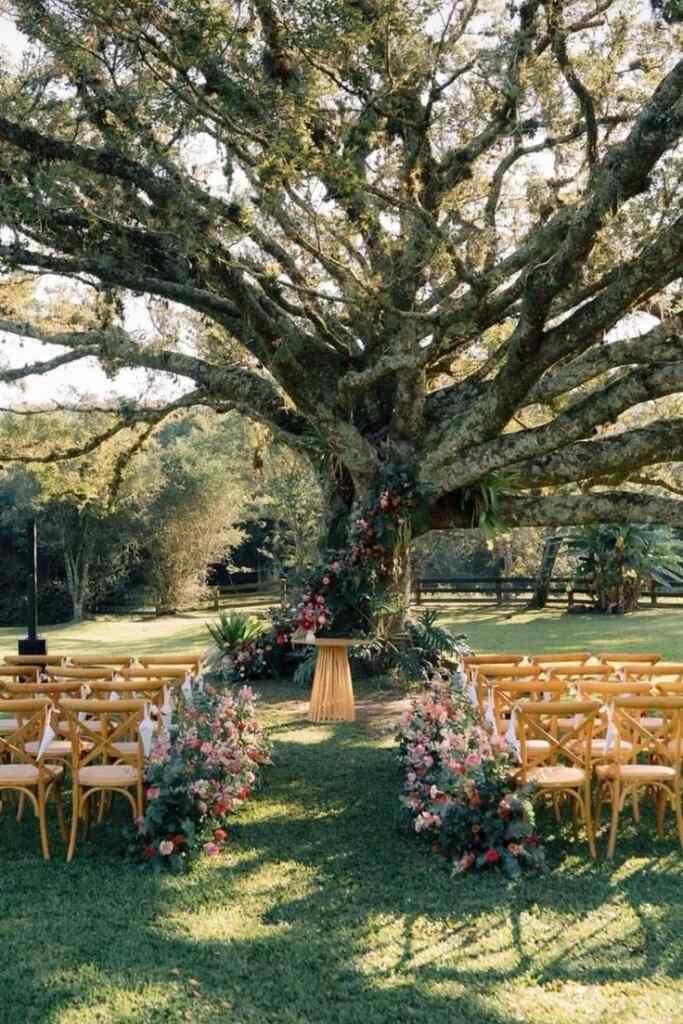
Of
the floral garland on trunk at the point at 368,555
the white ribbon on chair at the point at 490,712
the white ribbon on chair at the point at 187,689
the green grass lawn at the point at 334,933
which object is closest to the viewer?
the green grass lawn at the point at 334,933

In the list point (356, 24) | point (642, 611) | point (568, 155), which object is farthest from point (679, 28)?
point (642, 611)

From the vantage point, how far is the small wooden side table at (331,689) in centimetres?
1083

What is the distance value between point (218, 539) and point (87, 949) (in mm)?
25715

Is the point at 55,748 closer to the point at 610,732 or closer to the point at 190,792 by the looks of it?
the point at 190,792

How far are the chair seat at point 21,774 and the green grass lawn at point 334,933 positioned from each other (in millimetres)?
488

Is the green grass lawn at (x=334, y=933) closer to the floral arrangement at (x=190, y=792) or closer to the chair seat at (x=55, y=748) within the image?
the floral arrangement at (x=190, y=792)

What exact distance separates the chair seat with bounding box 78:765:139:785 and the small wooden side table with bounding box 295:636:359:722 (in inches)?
182

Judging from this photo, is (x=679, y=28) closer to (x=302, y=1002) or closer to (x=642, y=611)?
(x=302, y=1002)

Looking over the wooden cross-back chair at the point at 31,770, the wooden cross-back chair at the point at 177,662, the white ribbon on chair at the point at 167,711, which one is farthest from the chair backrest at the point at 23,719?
the wooden cross-back chair at the point at 177,662

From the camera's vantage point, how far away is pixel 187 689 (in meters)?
8.02

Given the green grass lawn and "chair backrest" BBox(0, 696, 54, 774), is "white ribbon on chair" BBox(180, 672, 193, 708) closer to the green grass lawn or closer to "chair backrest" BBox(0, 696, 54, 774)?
the green grass lawn

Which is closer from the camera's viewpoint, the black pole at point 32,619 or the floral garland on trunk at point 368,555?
the floral garland on trunk at point 368,555

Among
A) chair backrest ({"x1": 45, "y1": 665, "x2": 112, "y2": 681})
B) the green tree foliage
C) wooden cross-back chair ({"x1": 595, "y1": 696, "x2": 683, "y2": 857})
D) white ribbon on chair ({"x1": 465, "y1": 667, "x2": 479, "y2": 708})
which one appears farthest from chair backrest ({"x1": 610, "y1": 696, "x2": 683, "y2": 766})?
the green tree foliage

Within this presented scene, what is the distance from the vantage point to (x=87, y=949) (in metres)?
4.61
